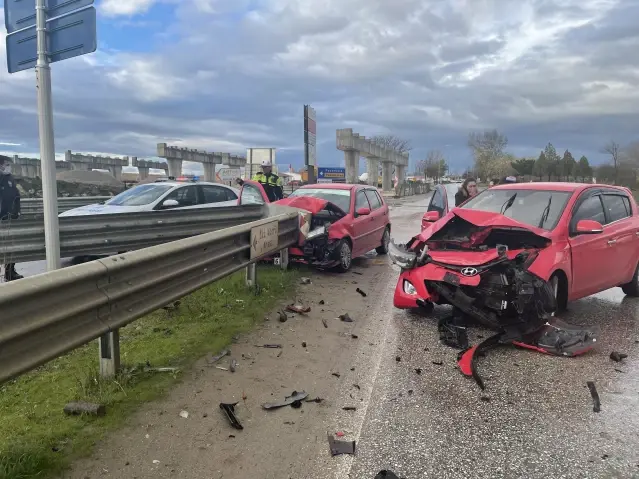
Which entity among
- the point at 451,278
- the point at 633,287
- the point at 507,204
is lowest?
the point at 633,287

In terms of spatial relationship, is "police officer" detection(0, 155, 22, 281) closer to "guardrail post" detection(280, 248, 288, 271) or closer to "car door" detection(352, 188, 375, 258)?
"guardrail post" detection(280, 248, 288, 271)

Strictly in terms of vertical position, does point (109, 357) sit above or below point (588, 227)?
below

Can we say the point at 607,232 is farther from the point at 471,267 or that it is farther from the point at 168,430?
the point at 168,430

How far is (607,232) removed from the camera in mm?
6613

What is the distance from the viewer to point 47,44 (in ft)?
16.9

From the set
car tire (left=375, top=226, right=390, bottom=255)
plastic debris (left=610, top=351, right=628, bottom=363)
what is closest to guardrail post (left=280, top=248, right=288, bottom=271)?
car tire (left=375, top=226, right=390, bottom=255)

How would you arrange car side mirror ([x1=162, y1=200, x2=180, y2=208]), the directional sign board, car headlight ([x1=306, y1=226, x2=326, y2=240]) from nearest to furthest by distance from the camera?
the directional sign board, car headlight ([x1=306, y1=226, x2=326, y2=240]), car side mirror ([x1=162, y1=200, x2=180, y2=208])

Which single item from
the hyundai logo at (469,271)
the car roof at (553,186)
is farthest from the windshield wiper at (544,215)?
the hyundai logo at (469,271)

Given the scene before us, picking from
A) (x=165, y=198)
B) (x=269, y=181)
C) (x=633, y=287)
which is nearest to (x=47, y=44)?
(x=165, y=198)

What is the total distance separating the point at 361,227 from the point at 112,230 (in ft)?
15.0

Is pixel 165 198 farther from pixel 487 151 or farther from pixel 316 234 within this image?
pixel 487 151

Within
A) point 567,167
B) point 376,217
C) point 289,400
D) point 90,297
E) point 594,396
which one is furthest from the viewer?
point 567,167

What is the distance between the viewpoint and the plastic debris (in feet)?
15.7

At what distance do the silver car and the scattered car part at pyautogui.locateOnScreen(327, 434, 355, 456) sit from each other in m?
7.28
